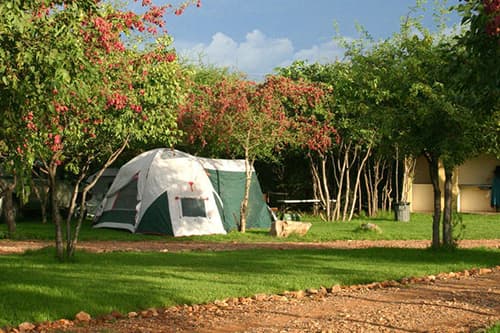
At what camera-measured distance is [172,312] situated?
326 inches

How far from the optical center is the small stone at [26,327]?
23.5ft

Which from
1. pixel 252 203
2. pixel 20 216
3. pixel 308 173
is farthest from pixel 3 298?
pixel 308 173

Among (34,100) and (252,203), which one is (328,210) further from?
(34,100)

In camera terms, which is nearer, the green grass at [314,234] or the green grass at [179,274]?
the green grass at [179,274]

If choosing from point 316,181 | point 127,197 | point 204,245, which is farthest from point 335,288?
point 316,181

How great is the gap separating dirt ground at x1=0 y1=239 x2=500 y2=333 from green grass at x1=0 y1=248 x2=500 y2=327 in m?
0.33

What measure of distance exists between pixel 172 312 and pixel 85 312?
3.10 feet

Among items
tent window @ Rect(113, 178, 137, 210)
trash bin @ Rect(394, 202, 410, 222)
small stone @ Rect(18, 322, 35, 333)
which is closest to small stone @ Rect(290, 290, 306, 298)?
small stone @ Rect(18, 322, 35, 333)

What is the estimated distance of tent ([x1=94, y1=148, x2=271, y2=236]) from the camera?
66.2 feet

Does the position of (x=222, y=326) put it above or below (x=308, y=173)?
below

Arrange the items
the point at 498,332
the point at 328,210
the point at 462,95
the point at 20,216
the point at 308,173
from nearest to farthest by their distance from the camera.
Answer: the point at 498,332
the point at 462,95
the point at 20,216
the point at 328,210
the point at 308,173

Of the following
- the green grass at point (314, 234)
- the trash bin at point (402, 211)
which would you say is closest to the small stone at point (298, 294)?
the green grass at point (314, 234)

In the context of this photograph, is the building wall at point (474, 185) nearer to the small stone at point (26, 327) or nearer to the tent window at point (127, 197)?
the tent window at point (127, 197)

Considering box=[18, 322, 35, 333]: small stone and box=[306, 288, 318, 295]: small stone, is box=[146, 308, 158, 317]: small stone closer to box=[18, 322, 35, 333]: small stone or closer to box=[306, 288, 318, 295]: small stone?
Answer: box=[18, 322, 35, 333]: small stone
